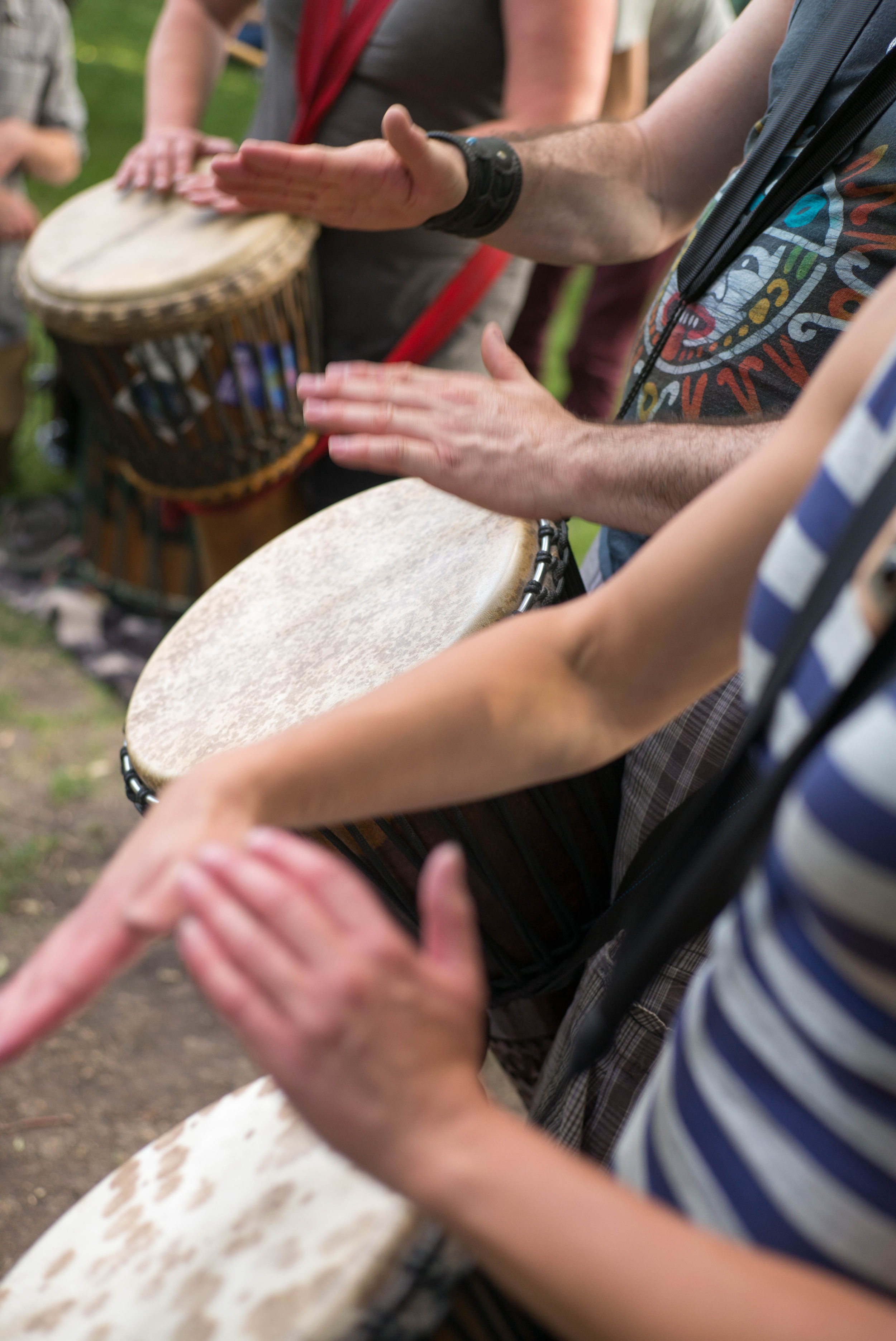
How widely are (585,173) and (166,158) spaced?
1.06 m

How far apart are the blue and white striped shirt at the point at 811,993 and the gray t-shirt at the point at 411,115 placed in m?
1.37

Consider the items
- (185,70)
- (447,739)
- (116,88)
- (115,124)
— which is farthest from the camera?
(116,88)

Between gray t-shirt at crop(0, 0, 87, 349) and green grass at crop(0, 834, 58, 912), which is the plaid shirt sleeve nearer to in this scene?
gray t-shirt at crop(0, 0, 87, 349)

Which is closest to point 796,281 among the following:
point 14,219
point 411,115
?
point 411,115

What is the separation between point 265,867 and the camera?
1.85 feet

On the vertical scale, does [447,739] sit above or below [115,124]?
above

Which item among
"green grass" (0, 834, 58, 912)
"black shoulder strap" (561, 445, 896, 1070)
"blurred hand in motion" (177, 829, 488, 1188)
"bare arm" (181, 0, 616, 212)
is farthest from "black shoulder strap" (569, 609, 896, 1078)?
"green grass" (0, 834, 58, 912)

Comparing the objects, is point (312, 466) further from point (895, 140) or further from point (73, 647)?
point (895, 140)

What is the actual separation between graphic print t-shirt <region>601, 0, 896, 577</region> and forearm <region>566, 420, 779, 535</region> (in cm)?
4

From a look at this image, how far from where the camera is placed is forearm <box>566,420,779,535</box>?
1041mm

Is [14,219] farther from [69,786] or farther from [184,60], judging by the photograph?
[69,786]

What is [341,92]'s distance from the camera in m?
1.92

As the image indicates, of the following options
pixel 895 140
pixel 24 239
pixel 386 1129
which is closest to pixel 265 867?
pixel 386 1129

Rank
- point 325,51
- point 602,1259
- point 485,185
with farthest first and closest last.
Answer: point 325,51, point 485,185, point 602,1259
